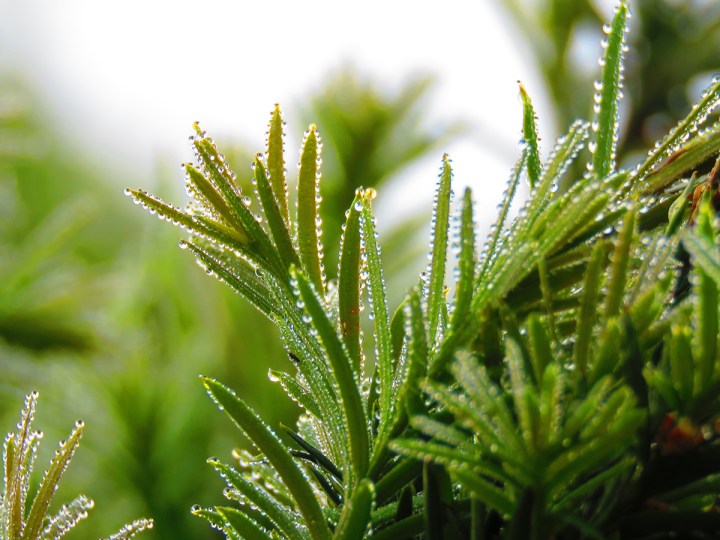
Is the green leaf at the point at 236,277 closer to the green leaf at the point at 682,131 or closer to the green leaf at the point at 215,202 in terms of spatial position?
the green leaf at the point at 215,202

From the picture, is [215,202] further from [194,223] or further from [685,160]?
[685,160]

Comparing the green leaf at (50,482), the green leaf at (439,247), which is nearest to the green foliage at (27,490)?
the green leaf at (50,482)

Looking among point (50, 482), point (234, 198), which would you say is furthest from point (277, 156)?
point (50, 482)

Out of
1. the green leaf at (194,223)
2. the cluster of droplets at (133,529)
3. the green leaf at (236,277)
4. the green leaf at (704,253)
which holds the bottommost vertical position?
the green leaf at (704,253)

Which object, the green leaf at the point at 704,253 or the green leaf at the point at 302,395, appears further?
the green leaf at the point at 302,395

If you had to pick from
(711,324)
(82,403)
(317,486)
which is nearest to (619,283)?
(711,324)

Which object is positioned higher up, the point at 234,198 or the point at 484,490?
the point at 234,198

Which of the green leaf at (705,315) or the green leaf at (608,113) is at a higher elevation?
the green leaf at (608,113)

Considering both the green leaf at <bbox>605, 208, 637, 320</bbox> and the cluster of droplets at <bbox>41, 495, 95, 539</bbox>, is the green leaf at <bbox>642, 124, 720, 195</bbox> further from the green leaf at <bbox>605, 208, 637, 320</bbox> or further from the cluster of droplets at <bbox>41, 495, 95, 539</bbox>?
the cluster of droplets at <bbox>41, 495, 95, 539</bbox>
